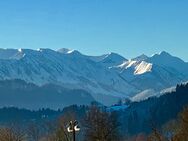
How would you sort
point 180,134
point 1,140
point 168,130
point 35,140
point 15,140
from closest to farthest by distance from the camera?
point 180,134
point 1,140
point 15,140
point 168,130
point 35,140

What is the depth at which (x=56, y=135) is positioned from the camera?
8744 cm

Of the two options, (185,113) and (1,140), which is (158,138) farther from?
(1,140)

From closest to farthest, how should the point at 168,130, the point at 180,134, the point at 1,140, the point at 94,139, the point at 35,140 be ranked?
the point at 180,134
the point at 94,139
the point at 1,140
the point at 168,130
the point at 35,140

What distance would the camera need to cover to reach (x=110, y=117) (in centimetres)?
7762

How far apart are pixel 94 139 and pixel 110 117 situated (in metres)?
5.28

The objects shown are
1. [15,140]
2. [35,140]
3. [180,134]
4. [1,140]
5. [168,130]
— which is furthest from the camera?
[35,140]

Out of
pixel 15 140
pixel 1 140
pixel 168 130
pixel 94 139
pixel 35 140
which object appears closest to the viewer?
pixel 94 139

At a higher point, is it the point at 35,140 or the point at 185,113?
the point at 35,140

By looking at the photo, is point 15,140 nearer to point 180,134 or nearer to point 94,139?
point 94,139

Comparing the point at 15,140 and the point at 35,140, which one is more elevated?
the point at 35,140

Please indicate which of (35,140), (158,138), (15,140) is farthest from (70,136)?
(35,140)

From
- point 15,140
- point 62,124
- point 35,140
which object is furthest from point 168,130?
point 35,140

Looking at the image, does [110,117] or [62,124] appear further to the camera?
[62,124]

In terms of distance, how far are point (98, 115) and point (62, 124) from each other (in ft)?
51.4
